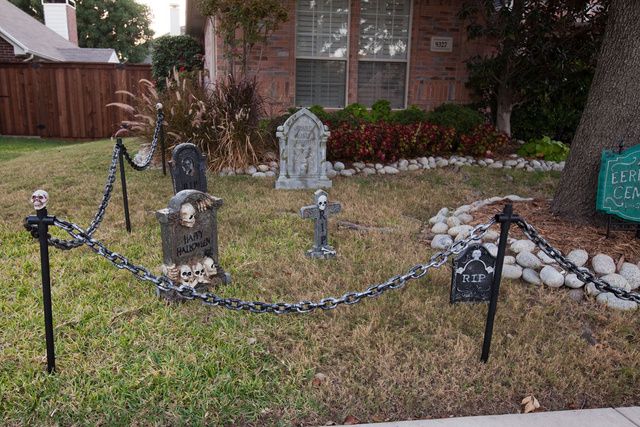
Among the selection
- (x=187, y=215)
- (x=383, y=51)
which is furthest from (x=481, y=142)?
(x=187, y=215)

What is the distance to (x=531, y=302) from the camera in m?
4.04

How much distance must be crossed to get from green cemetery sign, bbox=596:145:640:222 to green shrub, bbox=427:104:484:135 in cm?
501

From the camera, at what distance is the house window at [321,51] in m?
10.6

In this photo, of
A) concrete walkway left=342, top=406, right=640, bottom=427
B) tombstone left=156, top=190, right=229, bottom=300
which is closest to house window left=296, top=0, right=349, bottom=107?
tombstone left=156, top=190, right=229, bottom=300

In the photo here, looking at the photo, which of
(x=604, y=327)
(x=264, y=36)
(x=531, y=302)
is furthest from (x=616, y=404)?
(x=264, y=36)

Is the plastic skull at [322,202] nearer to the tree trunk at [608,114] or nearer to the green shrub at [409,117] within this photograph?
the tree trunk at [608,114]

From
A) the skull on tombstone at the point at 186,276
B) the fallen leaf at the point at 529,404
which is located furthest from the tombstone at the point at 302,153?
the fallen leaf at the point at 529,404

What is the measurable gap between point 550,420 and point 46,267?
2.80 m

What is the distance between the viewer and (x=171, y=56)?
16234 millimetres

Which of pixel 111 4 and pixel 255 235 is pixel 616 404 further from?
pixel 111 4

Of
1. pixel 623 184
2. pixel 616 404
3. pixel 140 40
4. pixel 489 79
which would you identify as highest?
pixel 140 40

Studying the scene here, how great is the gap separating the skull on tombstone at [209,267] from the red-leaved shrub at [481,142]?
263 inches

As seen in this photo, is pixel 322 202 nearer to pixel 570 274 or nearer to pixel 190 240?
pixel 190 240

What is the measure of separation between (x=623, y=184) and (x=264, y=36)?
694 centimetres
